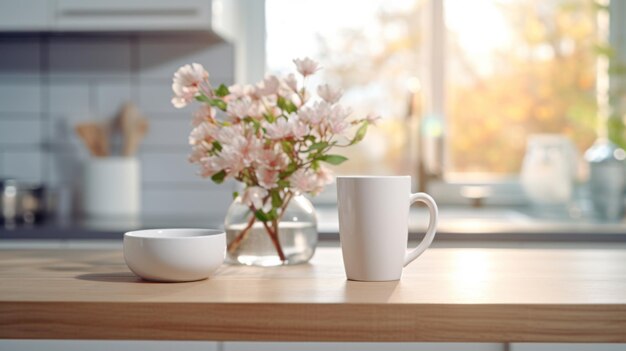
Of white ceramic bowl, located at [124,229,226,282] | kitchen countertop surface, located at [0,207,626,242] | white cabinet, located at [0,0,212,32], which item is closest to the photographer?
white ceramic bowl, located at [124,229,226,282]

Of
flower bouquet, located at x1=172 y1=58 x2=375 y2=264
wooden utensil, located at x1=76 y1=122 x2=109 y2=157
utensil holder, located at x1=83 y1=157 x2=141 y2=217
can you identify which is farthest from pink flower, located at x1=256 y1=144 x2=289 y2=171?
wooden utensil, located at x1=76 y1=122 x2=109 y2=157

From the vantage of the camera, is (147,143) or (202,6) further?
(147,143)

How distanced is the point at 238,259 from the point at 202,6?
1412 millimetres

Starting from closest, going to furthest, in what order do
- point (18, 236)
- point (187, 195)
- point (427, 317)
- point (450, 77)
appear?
1. point (427, 317)
2. point (18, 236)
3. point (187, 195)
4. point (450, 77)

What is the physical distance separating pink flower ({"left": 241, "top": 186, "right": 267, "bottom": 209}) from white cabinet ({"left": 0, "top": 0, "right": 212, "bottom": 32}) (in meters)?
1.45

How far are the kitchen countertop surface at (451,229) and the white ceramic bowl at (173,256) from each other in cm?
119

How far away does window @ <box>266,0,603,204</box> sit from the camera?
121 inches

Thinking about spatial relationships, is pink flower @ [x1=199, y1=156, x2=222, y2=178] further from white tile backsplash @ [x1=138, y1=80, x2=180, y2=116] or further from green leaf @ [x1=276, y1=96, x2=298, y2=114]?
white tile backsplash @ [x1=138, y1=80, x2=180, y2=116]

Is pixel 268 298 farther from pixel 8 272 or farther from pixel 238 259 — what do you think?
Result: pixel 8 272

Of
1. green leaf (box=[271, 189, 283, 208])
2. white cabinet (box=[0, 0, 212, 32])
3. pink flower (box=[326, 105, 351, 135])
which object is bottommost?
green leaf (box=[271, 189, 283, 208])

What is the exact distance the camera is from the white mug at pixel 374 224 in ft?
3.42

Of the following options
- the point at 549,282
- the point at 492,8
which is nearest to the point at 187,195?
the point at 492,8

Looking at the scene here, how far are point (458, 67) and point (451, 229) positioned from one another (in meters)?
1.06

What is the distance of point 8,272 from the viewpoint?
1.16 m
